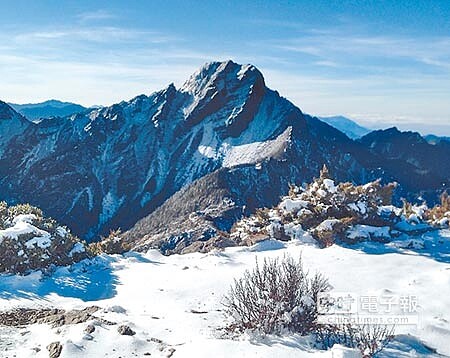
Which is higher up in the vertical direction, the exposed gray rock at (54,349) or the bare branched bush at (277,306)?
the bare branched bush at (277,306)

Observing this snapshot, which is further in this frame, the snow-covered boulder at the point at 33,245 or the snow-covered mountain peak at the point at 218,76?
the snow-covered mountain peak at the point at 218,76

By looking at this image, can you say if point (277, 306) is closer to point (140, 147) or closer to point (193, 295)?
point (193, 295)

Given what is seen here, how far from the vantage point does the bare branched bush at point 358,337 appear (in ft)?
27.1

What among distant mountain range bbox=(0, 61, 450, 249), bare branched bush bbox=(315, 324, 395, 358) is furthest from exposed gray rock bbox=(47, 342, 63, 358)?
distant mountain range bbox=(0, 61, 450, 249)

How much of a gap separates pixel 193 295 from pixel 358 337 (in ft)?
17.4

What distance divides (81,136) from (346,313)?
314 feet

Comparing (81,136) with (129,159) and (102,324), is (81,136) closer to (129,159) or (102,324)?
(129,159)

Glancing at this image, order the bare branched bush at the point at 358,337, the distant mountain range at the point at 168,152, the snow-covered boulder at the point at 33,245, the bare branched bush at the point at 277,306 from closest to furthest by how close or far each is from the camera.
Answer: the bare branched bush at the point at 358,337 → the bare branched bush at the point at 277,306 → the snow-covered boulder at the point at 33,245 → the distant mountain range at the point at 168,152

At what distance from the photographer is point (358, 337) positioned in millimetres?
8969

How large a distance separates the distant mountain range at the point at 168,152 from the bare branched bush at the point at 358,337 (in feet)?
201

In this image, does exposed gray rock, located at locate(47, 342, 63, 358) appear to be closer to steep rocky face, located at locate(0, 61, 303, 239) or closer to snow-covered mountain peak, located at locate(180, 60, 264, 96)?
steep rocky face, located at locate(0, 61, 303, 239)

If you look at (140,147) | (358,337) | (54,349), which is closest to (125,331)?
(54,349)

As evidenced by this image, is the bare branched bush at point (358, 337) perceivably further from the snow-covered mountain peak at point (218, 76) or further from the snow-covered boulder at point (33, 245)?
the snow-covered mountain peak at point (218, 76)

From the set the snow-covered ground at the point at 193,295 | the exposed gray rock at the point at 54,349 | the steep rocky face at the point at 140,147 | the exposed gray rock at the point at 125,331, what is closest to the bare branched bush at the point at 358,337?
the snow-covered ground at the point at 193,295
